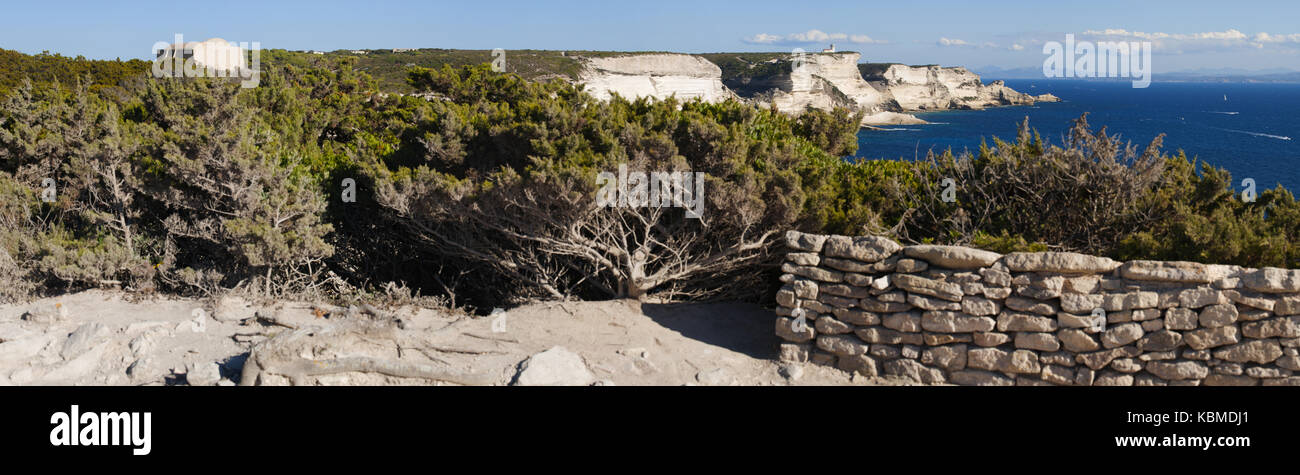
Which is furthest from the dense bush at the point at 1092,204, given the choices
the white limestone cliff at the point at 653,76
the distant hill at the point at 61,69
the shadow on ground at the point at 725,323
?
the white limestone cliff at the point at 653,76

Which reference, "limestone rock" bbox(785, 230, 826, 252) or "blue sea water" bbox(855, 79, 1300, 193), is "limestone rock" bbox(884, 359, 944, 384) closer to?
"limestone rock" bbox(785, 230, 826, 252)

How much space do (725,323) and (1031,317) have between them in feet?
9.50

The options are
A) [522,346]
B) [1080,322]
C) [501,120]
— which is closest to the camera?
[1080,322]

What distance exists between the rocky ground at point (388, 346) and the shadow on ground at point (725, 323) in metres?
0.02

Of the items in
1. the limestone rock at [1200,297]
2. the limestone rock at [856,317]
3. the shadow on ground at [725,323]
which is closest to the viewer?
the limestone rock at [1200,297]

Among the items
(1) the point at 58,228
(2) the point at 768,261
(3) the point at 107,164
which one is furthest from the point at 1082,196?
(1) the point at 58,228

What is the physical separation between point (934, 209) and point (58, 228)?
10806mm

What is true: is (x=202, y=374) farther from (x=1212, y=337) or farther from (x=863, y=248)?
(x=1212, y=337)

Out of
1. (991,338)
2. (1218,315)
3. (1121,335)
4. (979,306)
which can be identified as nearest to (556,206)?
(979,306)

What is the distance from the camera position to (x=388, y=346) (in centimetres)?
652

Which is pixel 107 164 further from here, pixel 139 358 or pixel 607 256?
pixel 607 256

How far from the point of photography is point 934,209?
8273 millimetres

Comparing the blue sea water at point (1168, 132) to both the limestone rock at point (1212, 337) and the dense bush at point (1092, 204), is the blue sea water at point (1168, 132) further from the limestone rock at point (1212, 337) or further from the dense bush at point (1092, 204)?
the limestone rock at point (1212, 337)

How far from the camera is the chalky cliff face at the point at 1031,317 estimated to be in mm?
5824
